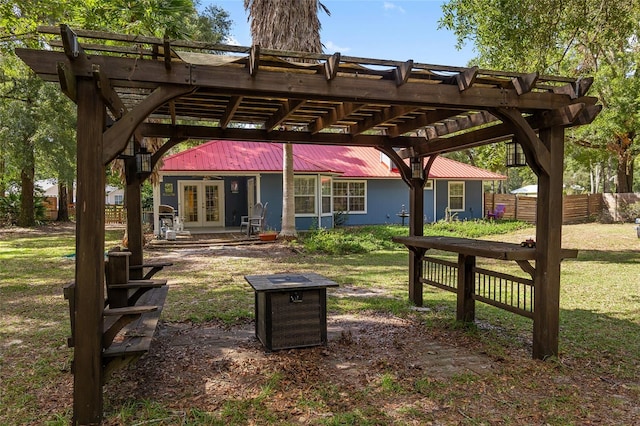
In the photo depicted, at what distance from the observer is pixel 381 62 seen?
392 cm

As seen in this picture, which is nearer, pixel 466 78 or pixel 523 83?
pixel 466 78

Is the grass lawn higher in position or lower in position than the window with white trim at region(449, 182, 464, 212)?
lower

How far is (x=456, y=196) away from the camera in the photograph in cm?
2258

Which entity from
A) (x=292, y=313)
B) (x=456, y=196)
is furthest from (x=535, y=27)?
(x=456, y=196)

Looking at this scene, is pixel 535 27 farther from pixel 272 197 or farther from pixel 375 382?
pixel 272 197

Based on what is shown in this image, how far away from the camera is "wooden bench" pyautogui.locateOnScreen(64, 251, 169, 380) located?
3.47 meters

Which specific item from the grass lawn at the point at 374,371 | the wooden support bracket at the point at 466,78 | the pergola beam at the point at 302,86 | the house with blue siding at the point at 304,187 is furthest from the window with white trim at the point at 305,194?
the wooden support bracket at the point at 466,78

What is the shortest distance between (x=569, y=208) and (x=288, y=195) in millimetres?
16040

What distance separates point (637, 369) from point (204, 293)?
6027mm

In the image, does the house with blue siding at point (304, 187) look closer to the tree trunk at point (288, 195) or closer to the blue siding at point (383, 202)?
the blue siding at point (383, 202)

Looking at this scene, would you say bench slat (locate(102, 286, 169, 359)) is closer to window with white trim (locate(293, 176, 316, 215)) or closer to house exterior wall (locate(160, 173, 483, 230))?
house exterior wall (locate(160, 173, 483, 230))

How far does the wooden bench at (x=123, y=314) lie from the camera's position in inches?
137

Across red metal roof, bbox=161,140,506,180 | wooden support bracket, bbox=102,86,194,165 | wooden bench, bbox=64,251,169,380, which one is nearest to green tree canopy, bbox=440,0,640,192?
red metal roof, bbox=161,140,506,180

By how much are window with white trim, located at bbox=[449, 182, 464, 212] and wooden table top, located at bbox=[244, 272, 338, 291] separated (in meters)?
18.1
